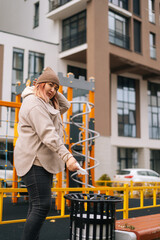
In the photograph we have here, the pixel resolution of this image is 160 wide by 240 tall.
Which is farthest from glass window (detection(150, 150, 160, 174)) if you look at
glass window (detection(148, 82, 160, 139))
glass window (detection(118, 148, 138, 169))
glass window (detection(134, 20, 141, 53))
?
glass window (detection(134, 20, 141, 53))

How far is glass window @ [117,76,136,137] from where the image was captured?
27703 millimetres

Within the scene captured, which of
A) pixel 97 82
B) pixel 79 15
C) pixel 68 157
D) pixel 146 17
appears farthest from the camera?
pixel 146 17

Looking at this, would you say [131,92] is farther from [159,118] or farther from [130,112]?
[159,118]

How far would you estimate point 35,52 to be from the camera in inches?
931

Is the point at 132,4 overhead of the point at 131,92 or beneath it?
overhead

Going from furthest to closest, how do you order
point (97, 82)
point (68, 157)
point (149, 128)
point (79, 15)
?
point (149, 128)
point (79, 15)
point (97, 82)
point (68, 157)

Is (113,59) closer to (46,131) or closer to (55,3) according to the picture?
(55,3)

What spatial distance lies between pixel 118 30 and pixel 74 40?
3.66 metres

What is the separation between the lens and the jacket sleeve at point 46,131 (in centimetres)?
269

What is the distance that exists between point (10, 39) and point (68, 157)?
850 inches

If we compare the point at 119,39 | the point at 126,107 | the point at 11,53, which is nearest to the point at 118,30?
the point at 119,39

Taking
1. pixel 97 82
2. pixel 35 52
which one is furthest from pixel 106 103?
pixel 35 52

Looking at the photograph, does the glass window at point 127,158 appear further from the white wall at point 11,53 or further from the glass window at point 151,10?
the glass window at point 151,10

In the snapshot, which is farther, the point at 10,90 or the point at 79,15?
the point at 79,15
